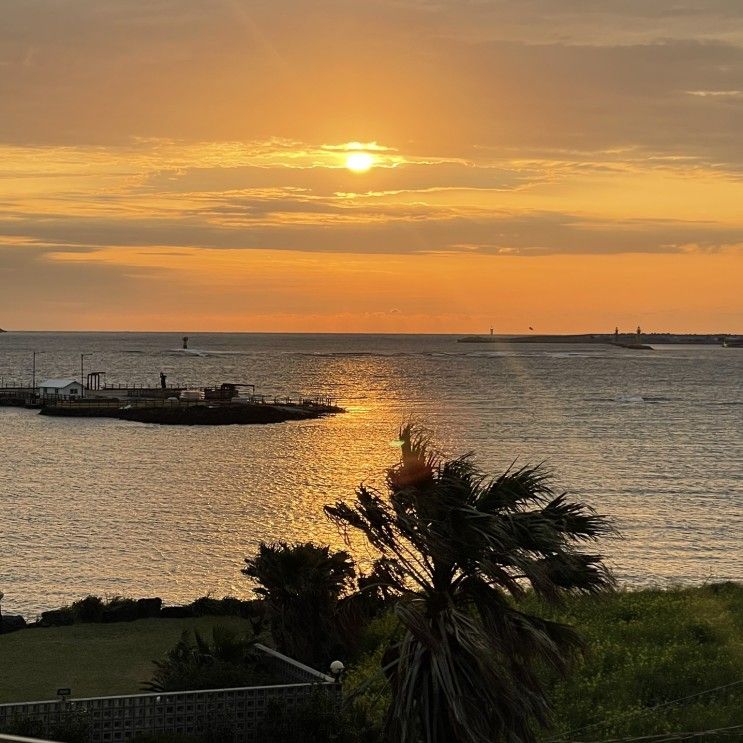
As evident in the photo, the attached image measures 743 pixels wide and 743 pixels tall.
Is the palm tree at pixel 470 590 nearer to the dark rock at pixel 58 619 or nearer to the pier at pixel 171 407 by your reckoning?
the dark rock at pixel 58 619

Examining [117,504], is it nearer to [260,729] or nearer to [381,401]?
[260,729]

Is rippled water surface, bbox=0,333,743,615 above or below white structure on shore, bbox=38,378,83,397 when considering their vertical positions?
below

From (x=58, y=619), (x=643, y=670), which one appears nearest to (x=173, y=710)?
(x=643, y=670)

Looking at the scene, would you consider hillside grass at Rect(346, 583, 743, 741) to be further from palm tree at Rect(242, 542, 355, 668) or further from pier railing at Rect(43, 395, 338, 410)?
pier railing at Rect(43, 395, 338, 410)

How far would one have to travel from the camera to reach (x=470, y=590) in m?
14.1

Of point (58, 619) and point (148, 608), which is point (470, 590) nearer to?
point (148, 608)

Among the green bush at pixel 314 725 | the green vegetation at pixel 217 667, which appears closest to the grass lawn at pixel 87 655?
the green vegetation at pixel 217 667

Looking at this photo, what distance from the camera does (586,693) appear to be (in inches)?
844

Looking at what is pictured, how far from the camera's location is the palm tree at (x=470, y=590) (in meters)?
13.2

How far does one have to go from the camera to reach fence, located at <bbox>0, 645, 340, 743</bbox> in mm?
17281

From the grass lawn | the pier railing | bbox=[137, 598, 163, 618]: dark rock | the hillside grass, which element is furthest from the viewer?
the pier railing

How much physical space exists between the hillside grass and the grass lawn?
15.7ft

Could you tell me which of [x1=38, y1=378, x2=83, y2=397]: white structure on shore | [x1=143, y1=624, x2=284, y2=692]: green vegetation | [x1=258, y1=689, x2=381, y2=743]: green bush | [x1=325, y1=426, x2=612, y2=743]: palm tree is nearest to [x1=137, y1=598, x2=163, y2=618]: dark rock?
[x1=143, y1=624, x2=284, y2=692]: green vegetation

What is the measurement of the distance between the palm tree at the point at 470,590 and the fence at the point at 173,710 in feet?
13.9
